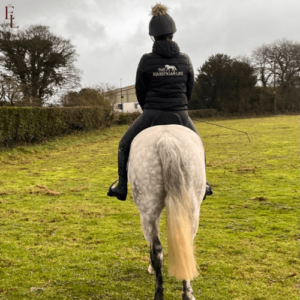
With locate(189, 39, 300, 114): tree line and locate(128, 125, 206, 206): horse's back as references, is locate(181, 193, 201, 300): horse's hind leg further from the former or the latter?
locate(189, 39, 300, 114): tree line

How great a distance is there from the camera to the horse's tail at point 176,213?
3.38 meters

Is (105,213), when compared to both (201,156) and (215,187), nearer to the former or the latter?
(215,187)

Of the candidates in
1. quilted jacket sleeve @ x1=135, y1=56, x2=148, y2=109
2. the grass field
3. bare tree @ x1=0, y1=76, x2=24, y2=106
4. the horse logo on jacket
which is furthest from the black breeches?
bare tree @ x1=0, y1=76, x2=24, y2=106

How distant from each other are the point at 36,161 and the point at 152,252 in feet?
44.1

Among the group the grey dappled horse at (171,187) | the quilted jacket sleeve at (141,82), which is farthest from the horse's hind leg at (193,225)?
the quilted jacket sleeve at (141,82)

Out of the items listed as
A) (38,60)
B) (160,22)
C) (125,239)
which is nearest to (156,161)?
(160,22)

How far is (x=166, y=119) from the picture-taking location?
3996 mm

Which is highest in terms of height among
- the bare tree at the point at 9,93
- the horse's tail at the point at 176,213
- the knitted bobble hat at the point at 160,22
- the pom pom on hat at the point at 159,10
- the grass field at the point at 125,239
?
the bare tree at the point at 9,93

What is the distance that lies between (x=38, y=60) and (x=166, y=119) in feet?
125

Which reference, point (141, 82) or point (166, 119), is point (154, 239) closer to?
point (166, 119)

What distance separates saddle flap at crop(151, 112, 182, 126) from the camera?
399 cm

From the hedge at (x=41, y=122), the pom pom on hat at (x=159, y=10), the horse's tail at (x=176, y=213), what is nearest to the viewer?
the horse's tail at (x=176, y=213)

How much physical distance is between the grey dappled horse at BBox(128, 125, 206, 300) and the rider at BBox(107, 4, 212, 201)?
0.35m

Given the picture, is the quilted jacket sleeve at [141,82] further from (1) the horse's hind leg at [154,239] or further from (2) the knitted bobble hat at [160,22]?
(1) the horse's hind leg at [154,239]
